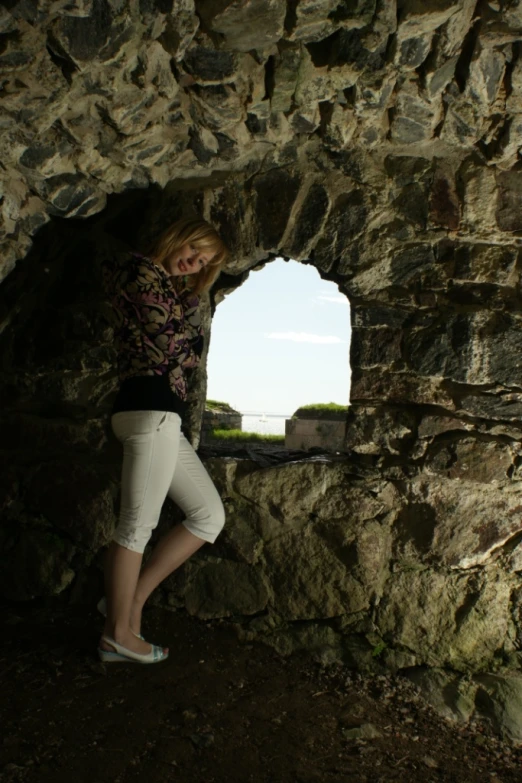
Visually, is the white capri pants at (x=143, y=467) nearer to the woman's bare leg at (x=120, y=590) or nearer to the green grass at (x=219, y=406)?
the woman's bare leg at (x=120, y=590)

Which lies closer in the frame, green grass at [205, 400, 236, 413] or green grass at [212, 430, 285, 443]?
green grass at [212, 430, 285, 443]

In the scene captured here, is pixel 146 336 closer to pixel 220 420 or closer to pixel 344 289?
pixel 344 289

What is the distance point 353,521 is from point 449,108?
1771mm

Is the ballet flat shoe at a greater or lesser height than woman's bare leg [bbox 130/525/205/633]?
lesser

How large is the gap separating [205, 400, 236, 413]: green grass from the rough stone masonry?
123 inches

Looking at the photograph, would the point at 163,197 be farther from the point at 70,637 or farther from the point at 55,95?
the point at 70,637

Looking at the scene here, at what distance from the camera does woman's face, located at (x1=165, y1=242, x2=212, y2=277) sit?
2740 millimetres

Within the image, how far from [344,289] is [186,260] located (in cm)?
76

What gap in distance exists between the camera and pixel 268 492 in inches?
121

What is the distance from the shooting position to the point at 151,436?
254 cm

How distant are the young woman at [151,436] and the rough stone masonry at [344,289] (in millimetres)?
422

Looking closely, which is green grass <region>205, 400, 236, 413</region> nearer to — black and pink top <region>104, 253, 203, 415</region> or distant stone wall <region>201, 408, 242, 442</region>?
distant stone wall <region>201, 408, 242, 442</region>

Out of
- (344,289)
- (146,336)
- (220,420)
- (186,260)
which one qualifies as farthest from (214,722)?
(220,420)

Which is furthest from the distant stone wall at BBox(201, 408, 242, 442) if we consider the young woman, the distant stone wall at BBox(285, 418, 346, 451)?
the young woman
